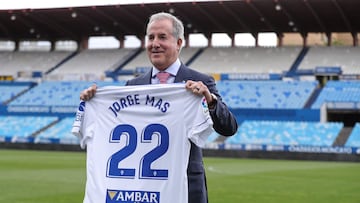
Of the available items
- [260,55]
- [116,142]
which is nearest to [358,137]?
[260,55]

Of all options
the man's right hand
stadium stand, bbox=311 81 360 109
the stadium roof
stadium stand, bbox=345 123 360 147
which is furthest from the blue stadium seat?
the man's right hand

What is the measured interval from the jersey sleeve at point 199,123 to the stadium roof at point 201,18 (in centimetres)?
3893

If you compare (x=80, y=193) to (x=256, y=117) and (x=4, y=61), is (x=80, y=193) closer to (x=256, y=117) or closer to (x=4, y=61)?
(x=256, y=117)

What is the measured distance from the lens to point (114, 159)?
481cm

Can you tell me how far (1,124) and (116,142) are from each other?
39600 mm

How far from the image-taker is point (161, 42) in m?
4.56

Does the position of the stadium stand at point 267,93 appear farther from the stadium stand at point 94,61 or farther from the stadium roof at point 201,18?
the stadium stand at point 94,61

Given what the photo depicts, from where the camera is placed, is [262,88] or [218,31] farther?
[218,31]

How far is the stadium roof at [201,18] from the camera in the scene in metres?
43.8

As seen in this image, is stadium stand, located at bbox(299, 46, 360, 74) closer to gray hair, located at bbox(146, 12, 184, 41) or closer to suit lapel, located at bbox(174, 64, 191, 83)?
suit lapel, located at bbox(174, 64, 191, 83)

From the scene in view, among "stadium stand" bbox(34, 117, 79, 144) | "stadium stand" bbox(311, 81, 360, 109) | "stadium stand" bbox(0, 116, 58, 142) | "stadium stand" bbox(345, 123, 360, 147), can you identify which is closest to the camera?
"stadium stand" bbox(345, 123, 360, 147)

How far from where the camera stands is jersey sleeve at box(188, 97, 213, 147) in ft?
14.9

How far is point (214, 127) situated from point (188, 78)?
0.44 meters

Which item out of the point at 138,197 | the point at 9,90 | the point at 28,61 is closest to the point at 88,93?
the point at 138,197
